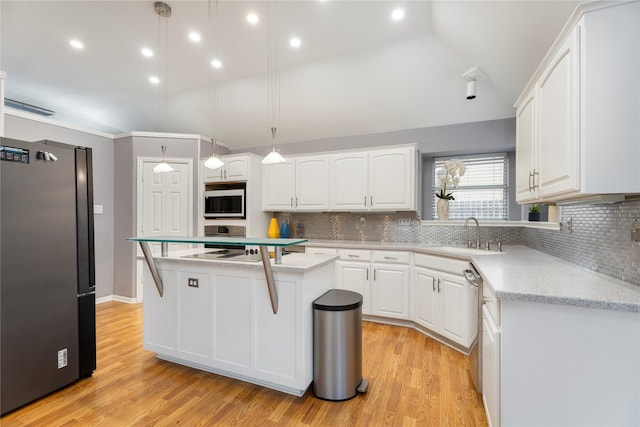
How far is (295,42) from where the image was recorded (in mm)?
2959

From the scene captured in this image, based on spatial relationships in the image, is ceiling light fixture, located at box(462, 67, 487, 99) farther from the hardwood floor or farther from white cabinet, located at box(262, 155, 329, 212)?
the hardwood floor

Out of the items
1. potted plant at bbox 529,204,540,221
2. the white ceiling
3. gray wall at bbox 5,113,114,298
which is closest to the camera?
the white ceiling

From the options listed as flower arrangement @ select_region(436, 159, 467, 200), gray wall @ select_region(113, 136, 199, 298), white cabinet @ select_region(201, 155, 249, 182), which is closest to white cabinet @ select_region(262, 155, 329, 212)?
white cabinet @ select_region(201, 155, 249, 182)

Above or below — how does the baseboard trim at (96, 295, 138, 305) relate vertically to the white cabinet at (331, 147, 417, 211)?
below

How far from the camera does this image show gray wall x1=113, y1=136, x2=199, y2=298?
13.8 ft

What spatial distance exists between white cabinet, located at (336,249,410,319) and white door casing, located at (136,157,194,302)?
8.28 ft

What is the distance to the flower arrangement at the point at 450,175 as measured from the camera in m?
3.55

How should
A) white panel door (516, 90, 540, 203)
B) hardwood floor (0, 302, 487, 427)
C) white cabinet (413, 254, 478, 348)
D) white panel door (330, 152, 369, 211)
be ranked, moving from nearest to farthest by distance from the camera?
hardwood floor (0, 302, 487, 427)
white panel door (516, 90, 540, 203)
white cabinet (413, 254, 478, 348)
white panel door (330, 152, 369, 211)

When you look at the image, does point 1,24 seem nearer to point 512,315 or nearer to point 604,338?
point 512,315

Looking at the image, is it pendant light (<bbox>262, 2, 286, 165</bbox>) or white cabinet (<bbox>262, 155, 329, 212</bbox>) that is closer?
pendant light (<bbox>262, 2, 286, 165</bbox>)

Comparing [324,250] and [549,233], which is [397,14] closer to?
[549,233]

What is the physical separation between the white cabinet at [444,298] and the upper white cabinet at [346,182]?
2.80 ft

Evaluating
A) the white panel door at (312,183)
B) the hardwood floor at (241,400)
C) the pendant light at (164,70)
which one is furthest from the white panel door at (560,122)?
the pendant light at (164,70)

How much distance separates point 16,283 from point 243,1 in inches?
107
